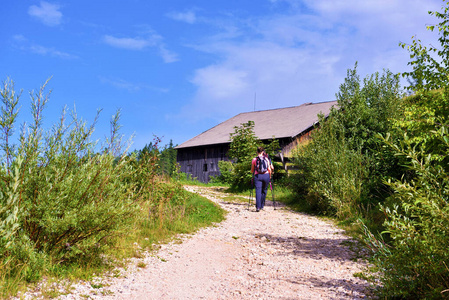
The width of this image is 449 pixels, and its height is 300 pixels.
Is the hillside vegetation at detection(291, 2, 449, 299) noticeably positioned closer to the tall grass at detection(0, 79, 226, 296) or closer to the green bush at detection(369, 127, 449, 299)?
the green bush at detection(369, 127, 449, 299)

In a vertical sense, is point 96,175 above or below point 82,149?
below

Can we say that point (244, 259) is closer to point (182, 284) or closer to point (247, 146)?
point (182, 284)

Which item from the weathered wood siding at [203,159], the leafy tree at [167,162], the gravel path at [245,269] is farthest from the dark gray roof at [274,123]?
the gravel path at [245,269]

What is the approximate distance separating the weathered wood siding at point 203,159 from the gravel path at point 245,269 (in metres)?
20.5

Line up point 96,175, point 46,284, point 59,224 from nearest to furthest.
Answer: point 46,284
point 59,224
point 96,175

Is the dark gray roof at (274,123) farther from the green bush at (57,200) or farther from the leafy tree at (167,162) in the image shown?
the green bush at (57,200)

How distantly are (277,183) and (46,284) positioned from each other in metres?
16.3

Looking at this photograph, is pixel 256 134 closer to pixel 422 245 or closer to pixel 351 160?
pixel 351 160

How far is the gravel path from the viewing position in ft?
18.3

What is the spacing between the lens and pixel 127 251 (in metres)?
7.14

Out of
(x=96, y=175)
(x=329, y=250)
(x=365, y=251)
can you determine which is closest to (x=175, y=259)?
(x=96, y=175)

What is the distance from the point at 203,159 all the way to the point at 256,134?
20.7ft

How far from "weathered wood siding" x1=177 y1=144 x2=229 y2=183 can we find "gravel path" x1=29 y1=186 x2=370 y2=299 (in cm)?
2050

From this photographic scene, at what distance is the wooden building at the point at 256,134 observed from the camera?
2750 cm
